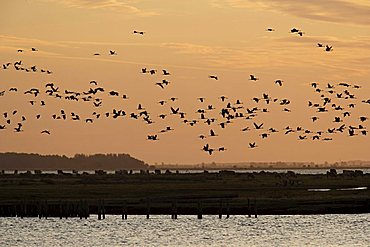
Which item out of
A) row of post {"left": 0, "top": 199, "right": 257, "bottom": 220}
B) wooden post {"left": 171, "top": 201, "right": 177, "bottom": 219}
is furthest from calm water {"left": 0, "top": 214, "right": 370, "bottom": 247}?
row of post {"left": 0, "top": 199, "right": 257, "bottom": 220}

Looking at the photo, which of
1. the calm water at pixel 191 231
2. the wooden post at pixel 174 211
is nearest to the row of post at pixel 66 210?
the wooden post at pixel 174 211

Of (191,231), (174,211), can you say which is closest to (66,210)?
(174,211)

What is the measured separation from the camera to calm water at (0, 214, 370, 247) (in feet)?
284

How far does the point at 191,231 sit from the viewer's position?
94250 millimetres

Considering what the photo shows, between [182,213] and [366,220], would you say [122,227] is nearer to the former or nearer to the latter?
[182,213]

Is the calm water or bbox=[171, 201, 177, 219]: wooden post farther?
bbox=[171, 201, 177, 219]: wooden post

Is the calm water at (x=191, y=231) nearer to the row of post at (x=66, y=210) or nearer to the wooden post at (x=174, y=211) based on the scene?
the wooden post at (x=174, y=211)

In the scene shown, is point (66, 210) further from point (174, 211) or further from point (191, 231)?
point (191, 231)

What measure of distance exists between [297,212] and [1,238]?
34271 mm

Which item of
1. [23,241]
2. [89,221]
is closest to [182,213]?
[89,221]

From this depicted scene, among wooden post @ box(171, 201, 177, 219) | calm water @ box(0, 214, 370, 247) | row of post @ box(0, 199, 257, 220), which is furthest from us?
row of post @ box(0, 199, 257, 220)

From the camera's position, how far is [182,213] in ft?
364

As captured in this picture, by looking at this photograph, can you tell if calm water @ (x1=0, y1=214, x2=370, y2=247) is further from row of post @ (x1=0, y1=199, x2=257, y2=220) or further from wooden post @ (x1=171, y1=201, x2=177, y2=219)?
row of post @ (x1=0, y1=199, x2=257, y2=220)

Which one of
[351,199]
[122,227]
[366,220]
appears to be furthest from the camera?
[351,199]
